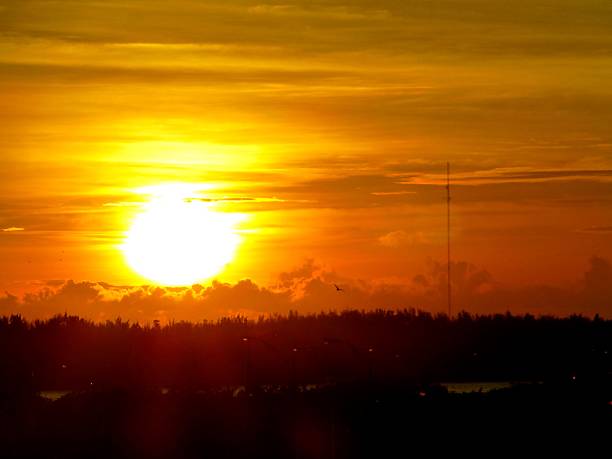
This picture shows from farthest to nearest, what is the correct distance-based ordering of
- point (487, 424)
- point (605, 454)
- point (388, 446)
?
point (487, 424) → point (388, 446) → point (605, 454)

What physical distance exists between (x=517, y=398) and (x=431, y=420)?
637 inches

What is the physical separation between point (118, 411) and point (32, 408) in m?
9.99

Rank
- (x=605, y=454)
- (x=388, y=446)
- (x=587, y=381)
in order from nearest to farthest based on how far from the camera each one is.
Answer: (x=605, y=454), (x=388, y=446), (x=587, y=381)

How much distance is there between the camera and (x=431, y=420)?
103375mm

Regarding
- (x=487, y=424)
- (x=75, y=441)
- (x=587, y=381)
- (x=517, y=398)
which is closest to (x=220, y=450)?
(x=75, y=441)

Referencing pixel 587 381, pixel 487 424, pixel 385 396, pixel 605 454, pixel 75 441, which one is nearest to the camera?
pixel 605 454

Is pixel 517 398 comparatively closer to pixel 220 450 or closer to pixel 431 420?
pixel 431 420

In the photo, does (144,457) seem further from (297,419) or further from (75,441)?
(297,419)

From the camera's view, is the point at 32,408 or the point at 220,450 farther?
the point at 32,408

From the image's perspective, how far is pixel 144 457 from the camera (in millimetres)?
100125

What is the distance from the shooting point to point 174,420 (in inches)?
4631

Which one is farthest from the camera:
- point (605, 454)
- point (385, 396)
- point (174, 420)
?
point (385, 396)

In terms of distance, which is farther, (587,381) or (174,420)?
(587,381)

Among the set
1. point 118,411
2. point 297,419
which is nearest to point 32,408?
point 118,411
